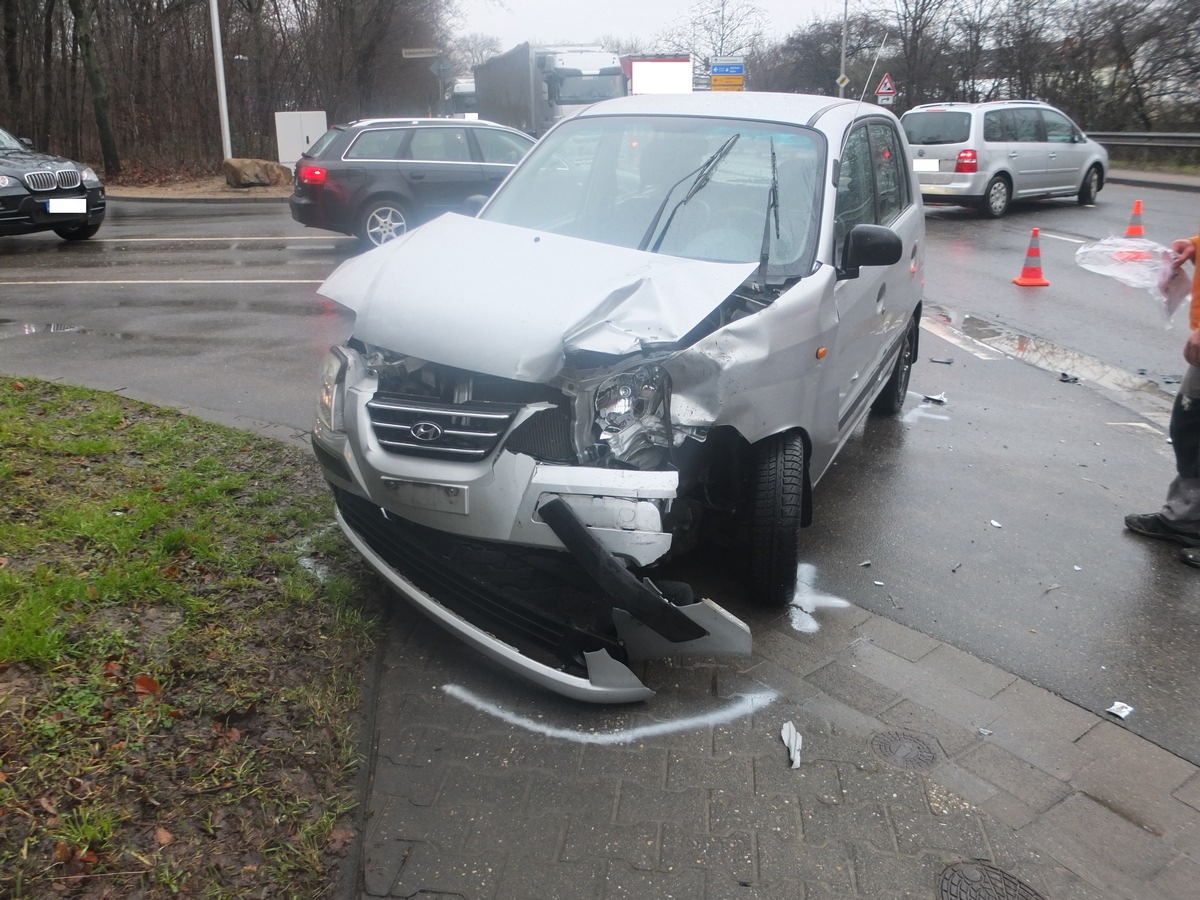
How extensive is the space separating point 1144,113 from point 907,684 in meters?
30.8

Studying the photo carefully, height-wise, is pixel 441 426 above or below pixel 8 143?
below

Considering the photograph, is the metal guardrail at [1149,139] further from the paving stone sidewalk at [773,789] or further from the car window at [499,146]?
the paving stone sidewalk at [773,789]

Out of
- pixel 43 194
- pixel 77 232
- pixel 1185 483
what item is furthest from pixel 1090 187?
pixel 43 194

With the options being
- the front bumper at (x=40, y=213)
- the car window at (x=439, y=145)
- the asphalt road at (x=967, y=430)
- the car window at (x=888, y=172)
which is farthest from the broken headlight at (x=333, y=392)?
the front bumper at (x=40, y=213)

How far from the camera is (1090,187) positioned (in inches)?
733

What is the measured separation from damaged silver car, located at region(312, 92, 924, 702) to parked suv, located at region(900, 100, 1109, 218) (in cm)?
1303

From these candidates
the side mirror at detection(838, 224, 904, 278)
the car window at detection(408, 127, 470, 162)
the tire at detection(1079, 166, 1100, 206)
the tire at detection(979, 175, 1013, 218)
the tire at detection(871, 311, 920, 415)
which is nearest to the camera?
the side mirror at detection(838, 224, 904, 278)

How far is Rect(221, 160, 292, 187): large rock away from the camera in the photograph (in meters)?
24.1

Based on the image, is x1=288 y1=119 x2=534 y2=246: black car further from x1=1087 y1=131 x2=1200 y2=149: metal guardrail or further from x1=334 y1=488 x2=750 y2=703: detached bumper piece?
x1=1087 y1=131 x2=1200 y2=149: metal guardrail

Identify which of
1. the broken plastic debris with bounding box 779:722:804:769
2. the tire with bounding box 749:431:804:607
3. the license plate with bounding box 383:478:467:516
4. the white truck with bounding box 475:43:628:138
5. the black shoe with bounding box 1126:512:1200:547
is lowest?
the broken plastic debris with bounding box 779:722:804:769

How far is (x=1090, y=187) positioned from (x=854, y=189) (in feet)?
53.2

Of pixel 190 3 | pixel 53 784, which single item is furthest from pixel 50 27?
pixel 53 784

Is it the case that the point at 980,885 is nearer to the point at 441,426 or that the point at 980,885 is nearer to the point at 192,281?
the point at 441,426

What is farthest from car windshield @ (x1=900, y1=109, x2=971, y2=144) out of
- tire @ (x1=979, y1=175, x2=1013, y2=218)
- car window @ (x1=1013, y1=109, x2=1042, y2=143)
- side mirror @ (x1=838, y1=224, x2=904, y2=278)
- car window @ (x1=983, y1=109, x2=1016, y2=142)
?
side mirror @ (x1=838, y1=224, x2=904, y2=278)
